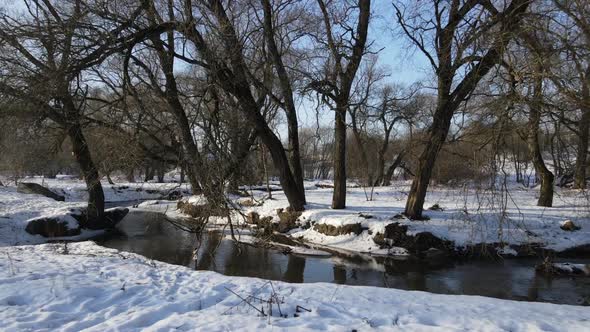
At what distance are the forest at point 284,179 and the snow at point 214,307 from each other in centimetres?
5

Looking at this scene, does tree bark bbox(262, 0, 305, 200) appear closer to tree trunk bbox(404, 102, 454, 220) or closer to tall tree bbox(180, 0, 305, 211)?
tall tree bbox(180, 0, 305, 211)

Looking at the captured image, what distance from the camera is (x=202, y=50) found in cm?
768

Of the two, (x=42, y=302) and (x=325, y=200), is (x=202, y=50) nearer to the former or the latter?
(x=42, y=302)

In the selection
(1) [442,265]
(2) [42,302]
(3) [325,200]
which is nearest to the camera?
(2) [42,302]

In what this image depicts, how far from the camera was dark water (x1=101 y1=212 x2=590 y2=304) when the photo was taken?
10070 millimetres

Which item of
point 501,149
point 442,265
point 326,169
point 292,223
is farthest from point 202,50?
point 326,169

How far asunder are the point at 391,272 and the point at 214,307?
7134mm

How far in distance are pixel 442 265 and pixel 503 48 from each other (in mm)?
8382

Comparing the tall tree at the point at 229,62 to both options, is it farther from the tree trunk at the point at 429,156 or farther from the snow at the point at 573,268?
the snow at the point at 573,268

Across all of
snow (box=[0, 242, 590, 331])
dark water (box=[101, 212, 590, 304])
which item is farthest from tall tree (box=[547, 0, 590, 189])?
dark water (box=[101, 212, 590, 304])

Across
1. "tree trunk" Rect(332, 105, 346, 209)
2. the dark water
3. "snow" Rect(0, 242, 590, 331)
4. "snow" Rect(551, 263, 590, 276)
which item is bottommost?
the dark water

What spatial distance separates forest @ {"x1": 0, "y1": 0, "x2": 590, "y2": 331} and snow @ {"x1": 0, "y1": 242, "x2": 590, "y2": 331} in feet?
0.15

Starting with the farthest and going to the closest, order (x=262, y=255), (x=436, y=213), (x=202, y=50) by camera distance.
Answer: (x=436, y=213), (x=262, y=255), (x=202, y=50)

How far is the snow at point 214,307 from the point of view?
5.14 meters
